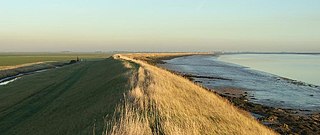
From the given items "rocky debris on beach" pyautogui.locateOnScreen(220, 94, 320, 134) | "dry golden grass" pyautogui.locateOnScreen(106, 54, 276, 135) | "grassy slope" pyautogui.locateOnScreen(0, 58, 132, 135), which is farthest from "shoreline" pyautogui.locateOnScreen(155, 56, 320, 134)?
"grassy slope" pyautogui.locateOnScreen(0, 58, 132, 135)

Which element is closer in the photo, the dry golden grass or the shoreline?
the dry golden grass

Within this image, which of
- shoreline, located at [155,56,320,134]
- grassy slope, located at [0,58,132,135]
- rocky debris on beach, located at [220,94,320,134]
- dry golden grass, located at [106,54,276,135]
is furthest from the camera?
shoreline, located at [155,56,320,134]

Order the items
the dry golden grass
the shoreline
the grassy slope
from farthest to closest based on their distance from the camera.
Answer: the shoreline
the grassy slope
the dry golden grass

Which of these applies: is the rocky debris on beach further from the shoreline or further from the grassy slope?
the grassy slope

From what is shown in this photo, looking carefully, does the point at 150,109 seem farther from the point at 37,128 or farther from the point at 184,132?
the point at 37,128

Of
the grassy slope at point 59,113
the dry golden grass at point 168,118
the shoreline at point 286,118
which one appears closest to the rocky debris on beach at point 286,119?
the shoreline at point 286,118

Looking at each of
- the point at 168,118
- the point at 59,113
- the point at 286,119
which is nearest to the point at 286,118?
the point at 286,119

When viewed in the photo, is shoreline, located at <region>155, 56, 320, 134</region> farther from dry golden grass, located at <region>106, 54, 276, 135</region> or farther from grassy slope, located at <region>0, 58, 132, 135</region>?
grassy slope, located at <region>0, 58, 132, 135</region>

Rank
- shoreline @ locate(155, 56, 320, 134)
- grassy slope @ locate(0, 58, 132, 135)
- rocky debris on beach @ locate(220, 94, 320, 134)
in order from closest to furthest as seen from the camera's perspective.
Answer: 1. grassy slope @ locate(0, 58, 132, 135)
2. rocky debris on beach @ locate(220, 94, 320, 134)
3. shoreline @ locate(155, 56, 320, 134)

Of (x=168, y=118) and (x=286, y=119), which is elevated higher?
(x=168, y=118)

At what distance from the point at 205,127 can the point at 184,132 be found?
6.66ft

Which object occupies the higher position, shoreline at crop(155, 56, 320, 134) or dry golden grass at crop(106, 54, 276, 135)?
dry golden grass at crop(106, 54, 276, 135)

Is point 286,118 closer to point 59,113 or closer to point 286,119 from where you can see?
point 286,119

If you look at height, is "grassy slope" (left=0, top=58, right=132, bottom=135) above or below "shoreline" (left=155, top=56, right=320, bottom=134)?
above
